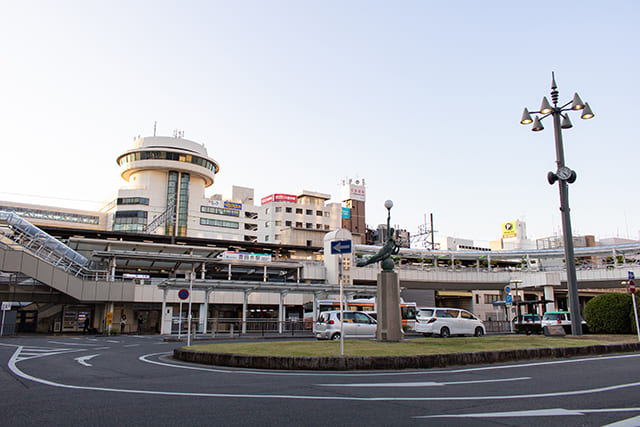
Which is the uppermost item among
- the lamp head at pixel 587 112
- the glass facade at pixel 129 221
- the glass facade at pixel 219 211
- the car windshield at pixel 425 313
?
the glass facade at pixel 219 211

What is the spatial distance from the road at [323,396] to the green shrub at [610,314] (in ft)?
33.5

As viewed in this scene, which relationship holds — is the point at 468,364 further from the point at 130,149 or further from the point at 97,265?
the point at 130,149

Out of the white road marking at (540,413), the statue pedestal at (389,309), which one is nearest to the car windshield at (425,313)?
the statue pedestal at (389,309)

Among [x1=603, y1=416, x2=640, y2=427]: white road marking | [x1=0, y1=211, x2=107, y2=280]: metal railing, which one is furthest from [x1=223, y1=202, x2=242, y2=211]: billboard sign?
[x1=603, y1=416, x2=640, y2=427]: white road marking

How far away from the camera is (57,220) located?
275ft

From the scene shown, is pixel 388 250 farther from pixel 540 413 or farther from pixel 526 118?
pixel 540 413

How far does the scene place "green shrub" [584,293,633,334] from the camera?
20361 millimetres

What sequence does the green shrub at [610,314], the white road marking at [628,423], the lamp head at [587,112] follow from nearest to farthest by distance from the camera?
the white road marking at [628,423] < the lamp head at [587,112] < the green shrub at [610,314]

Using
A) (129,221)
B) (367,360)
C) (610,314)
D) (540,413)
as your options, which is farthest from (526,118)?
(129,221)

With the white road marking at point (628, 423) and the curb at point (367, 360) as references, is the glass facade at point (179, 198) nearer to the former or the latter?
the curb at point (367, 360)

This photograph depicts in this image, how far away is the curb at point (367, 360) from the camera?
11.4 meters

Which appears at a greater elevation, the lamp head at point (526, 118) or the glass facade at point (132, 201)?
the glass facade at point (132, 201)

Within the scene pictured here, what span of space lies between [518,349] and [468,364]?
1.91 m

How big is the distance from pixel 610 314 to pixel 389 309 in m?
11.1
